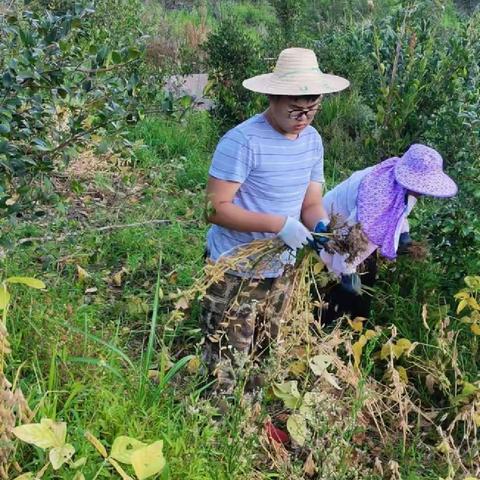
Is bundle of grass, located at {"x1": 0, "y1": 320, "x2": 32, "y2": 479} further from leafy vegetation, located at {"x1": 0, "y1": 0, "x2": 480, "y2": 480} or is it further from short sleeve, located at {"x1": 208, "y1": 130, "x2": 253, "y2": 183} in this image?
short sleeve, located at {"x1": 208, "y1": 130, "x2": 253, "y2": 183}

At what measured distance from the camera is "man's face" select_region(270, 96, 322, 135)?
7.59 feet

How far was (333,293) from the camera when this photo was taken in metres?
2.94

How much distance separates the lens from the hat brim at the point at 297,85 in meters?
2.28

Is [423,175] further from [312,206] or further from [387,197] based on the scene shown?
[312,206]

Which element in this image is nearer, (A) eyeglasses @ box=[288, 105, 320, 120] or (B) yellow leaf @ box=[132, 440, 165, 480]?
(B) yellow leaf @ box=[132, 440, 165, 480]

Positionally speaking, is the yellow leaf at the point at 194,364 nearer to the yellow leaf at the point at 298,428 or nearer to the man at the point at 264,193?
the man at the point at 264,193

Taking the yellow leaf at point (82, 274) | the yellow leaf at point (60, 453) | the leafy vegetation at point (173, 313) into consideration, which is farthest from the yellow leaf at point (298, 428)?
the yellow leaf at point (82, 274)

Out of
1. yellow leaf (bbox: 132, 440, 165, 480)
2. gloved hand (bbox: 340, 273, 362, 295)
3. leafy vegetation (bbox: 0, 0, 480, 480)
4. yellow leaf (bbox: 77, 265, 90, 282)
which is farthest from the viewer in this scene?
yellow leaf (bbox: 77, 265, 90, 282)

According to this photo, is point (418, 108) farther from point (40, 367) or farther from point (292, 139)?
Result: point (40, 367)

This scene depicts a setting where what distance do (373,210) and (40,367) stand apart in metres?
1.27

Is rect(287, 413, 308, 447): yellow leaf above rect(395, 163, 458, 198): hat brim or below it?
below

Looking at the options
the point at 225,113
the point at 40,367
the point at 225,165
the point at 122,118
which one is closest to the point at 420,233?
the point at 225,165

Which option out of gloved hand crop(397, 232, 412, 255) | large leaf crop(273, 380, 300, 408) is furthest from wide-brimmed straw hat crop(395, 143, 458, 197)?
large leaf crop(273, 380, 300, 408)

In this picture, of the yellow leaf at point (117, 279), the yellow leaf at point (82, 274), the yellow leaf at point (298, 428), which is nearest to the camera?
the yellow leaf at point (298, 428)
